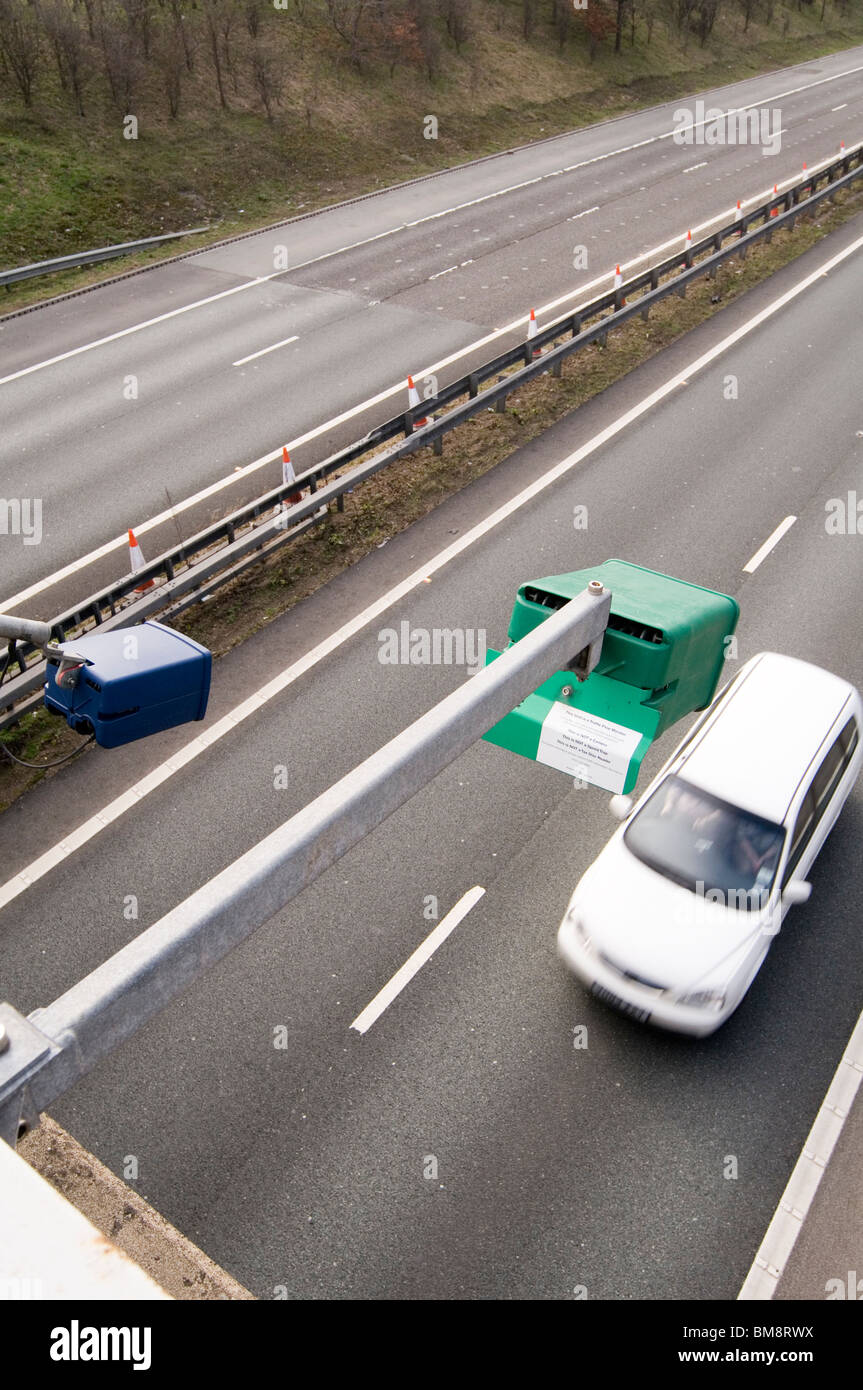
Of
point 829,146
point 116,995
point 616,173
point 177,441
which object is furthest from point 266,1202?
point 829,146

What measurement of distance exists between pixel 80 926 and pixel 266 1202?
290cm

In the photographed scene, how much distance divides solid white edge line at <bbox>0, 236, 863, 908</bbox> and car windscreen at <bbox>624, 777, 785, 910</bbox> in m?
4.39

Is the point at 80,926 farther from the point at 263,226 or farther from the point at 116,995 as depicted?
the point at 263,226

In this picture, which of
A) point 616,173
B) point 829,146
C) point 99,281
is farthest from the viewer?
point 829,146

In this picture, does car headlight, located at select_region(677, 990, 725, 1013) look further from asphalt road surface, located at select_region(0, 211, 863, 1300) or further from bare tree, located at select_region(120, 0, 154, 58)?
bare tree, located at select_region(120, 0, 154, 58)

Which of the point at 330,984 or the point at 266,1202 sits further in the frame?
the point at 330,984

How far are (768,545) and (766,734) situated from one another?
5.49m

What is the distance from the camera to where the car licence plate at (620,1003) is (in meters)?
7.66

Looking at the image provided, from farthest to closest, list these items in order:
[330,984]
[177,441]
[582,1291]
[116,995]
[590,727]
A: [177,441], [330,984], [582,1291], [590,727], [116,995]

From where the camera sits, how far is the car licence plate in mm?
7664

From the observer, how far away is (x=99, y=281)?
22844mm

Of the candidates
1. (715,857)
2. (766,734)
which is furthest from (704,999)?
(766,734)

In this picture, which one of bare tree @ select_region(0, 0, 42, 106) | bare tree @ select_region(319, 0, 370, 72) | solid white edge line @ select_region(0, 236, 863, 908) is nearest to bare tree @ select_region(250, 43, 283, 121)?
bare tree @ select_region(319, 0, 370, 72)

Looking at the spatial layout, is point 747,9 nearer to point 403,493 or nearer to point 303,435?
point 303,435
